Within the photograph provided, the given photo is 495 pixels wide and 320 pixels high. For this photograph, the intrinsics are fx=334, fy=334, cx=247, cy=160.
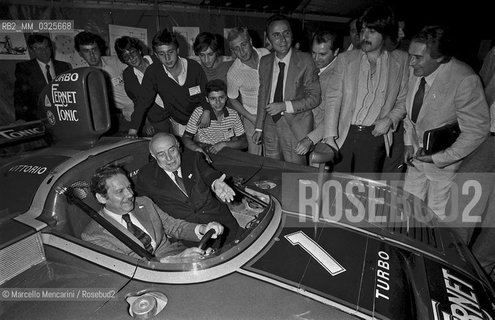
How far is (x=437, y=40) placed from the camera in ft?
8.33

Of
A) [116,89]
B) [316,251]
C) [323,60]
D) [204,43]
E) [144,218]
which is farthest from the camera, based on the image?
[116,89]

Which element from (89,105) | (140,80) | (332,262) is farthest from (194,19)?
(332,262)

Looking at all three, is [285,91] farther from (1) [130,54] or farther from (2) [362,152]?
(1) [130,54]

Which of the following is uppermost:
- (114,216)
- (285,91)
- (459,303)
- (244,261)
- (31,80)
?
(31,80)

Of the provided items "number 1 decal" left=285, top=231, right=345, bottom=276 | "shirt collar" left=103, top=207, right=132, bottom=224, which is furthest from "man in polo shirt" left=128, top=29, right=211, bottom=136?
"number 1 decal" left=285, top=231, right=345, bottom=276

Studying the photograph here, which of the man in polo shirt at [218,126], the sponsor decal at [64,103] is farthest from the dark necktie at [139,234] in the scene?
the man in polo shirt at [218,126]

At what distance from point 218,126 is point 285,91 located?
2.70 ft

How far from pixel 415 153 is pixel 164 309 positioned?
8.17 ft

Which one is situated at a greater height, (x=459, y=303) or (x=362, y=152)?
(x=362, y=152)

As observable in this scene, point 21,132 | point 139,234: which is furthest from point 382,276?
point 21,132

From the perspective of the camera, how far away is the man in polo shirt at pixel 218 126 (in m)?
3.58

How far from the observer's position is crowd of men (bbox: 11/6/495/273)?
2674mm

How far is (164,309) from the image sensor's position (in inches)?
59.4

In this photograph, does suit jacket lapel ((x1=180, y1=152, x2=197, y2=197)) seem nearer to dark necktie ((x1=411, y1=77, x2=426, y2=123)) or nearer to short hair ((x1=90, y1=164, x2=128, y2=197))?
short hair ((x1=90, y1=164, x2=128, y2=197))
